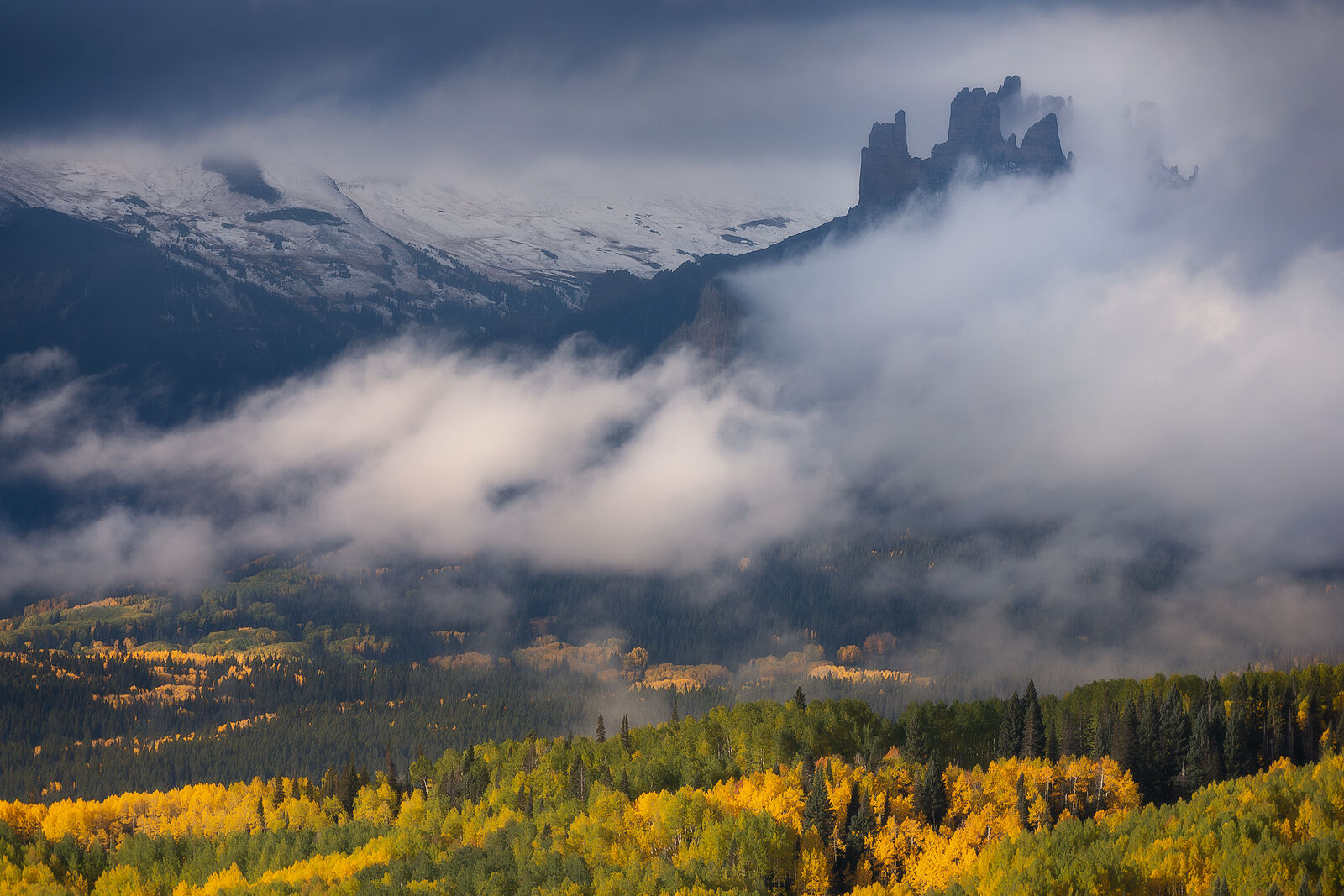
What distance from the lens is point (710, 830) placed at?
171750 mm

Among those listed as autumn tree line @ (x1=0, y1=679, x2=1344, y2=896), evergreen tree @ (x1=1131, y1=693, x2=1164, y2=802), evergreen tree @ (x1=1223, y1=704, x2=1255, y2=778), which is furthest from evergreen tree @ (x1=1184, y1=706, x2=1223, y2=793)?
autumn tree line @ (x1=0, y1=679, x2=1344, y2=896)

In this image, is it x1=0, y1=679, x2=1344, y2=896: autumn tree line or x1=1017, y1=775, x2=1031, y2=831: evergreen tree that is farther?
x1=1017, y1=775, x2=1031, y2=831: evergreen tree

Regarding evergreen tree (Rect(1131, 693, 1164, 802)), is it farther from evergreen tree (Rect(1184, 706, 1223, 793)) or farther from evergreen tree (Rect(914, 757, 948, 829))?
evergreen tree (Rect(914, 757, 948, 829))

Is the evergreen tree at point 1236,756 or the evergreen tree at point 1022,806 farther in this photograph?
the evergreen tree at point 1236,756

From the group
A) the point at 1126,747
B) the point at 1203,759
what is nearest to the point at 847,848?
the point at 1126,747

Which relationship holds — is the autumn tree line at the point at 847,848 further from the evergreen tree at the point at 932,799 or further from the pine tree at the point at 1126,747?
the pine tree at the point at 1126,747

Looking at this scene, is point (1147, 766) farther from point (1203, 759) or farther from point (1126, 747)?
point (1203, 759)

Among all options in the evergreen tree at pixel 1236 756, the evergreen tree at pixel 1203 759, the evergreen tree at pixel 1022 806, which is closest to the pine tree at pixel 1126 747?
the evergreen tree at pixel 1203 759

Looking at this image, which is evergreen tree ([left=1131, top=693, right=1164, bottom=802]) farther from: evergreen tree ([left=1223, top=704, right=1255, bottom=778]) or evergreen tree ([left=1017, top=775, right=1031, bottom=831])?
evergreen tree ([left=1017, top=775, right=1031, bottom=831])

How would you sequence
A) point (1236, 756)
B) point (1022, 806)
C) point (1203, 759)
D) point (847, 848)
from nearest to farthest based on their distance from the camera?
1. point (847, 848)
2. point (1022, 806)
3. point (1203, 759)
4. point (1236, 756)

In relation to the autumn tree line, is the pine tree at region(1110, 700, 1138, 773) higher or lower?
higher

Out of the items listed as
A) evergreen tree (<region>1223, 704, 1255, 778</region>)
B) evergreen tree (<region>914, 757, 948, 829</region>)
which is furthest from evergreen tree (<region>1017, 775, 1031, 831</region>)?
evergreen tree (<region>1223, 704, 1255, 778</region>)

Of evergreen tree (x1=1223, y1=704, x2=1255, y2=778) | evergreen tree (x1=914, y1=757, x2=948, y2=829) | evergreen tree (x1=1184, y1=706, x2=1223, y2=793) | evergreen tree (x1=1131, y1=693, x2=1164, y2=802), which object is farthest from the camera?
evergreen tree (x1=1223, y1=704, x2=1255, y2=778)

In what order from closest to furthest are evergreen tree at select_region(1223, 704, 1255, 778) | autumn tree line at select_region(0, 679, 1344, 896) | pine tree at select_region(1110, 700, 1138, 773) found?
1. autumn tree line at select_region(0, 679, 1344, 896)
2. pine tree at select_region(1110, 700, 1138, 773)
3. evergreen tree at select_region(1223, 704, 1255, 778)
